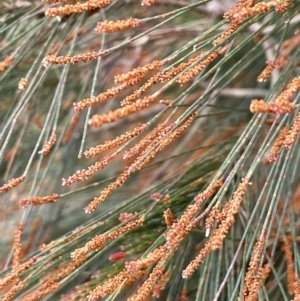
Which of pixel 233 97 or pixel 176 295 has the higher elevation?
pixel 233 97

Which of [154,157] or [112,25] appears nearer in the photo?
[112,25]

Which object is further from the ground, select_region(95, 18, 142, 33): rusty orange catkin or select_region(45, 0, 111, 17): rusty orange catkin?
select_region(45, 0, 111, 17): rusty orange catkin

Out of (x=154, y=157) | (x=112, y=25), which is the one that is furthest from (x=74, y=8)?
(x=154, y=157)

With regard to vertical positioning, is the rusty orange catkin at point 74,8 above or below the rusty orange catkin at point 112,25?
above

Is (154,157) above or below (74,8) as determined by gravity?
below

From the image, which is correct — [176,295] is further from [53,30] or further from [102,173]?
[102,173]

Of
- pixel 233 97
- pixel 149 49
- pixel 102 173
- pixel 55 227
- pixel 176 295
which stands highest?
pixel 149 49

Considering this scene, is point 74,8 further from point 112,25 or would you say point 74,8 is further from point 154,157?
point 154,157

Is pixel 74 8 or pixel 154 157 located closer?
pixel 74 8

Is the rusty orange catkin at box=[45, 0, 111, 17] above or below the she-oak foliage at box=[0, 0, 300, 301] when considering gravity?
above

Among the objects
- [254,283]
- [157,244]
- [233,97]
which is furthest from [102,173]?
[254,283]

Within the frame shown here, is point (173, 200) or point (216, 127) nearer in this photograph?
point (173, 200)
